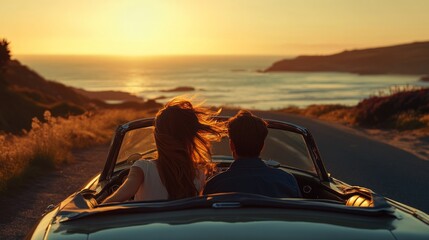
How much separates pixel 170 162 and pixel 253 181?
0.51 meters

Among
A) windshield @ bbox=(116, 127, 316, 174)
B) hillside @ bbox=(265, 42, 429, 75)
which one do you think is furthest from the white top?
hillside @ bbox=(265, 42, 429, 75)

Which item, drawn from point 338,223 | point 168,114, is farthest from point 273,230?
point 168,114

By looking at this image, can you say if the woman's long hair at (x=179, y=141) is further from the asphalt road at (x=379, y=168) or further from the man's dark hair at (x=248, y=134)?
the asphalt road at (x=379, y=168)

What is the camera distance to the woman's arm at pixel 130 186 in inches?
175

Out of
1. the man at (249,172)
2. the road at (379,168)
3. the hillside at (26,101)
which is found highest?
the man at (249,172)

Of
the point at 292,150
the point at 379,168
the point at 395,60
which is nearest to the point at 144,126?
the point at 292,150

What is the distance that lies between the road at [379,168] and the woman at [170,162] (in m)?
6.56

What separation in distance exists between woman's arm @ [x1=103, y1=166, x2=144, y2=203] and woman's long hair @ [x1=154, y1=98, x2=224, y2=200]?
0.13 metres

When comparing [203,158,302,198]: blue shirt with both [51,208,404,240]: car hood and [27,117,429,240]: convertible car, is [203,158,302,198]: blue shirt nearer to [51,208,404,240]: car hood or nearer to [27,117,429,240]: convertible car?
[27,117,429,240]: convertible car

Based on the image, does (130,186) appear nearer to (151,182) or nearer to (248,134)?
(151,182)

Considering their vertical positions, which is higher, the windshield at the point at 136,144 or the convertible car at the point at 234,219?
the convertible car at the point at 234,219

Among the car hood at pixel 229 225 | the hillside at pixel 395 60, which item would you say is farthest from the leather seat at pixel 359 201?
the hillside at pixel 395 60

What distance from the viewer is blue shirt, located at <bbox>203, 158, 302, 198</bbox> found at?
14.5 feet

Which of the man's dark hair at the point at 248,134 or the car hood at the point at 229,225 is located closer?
the car hood at the point at 229,225
